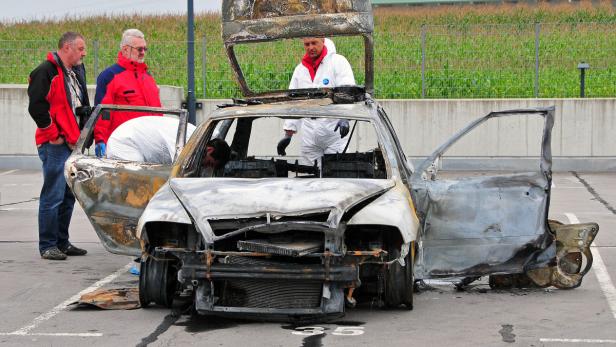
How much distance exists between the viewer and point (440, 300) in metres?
8.45

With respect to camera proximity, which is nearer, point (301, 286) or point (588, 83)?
point (301, 286)

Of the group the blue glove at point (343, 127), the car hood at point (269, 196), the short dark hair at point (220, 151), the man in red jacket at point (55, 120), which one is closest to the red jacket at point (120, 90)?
the man in red jacket at point (55, 120)

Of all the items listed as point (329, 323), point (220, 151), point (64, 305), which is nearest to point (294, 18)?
point (220, 151)

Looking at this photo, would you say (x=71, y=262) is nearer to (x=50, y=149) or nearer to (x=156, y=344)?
(x=50, y=149)

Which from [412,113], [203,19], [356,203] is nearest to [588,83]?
[412,113]

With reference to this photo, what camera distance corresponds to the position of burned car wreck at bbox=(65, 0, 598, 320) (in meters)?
7.43

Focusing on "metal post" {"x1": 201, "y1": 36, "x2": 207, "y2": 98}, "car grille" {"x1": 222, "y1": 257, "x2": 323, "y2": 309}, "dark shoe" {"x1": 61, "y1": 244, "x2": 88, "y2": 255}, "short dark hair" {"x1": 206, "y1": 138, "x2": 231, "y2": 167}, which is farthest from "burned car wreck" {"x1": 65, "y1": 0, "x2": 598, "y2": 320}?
"metal post" {"x1": 201, "y1": 36, "x2": 207, "y2": 98}

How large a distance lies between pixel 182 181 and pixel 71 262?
2.49 m

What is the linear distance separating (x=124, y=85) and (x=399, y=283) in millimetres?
3444

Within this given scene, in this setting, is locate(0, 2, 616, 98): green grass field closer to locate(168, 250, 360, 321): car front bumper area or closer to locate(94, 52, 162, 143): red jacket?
locate(94, 52, 162, 143): red jacket

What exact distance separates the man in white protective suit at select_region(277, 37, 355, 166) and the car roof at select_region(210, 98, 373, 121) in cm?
170

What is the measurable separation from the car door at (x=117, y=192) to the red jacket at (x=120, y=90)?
3.15 feet

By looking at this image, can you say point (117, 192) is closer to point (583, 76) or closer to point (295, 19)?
point (295, 19)

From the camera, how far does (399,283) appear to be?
7.84 metres
